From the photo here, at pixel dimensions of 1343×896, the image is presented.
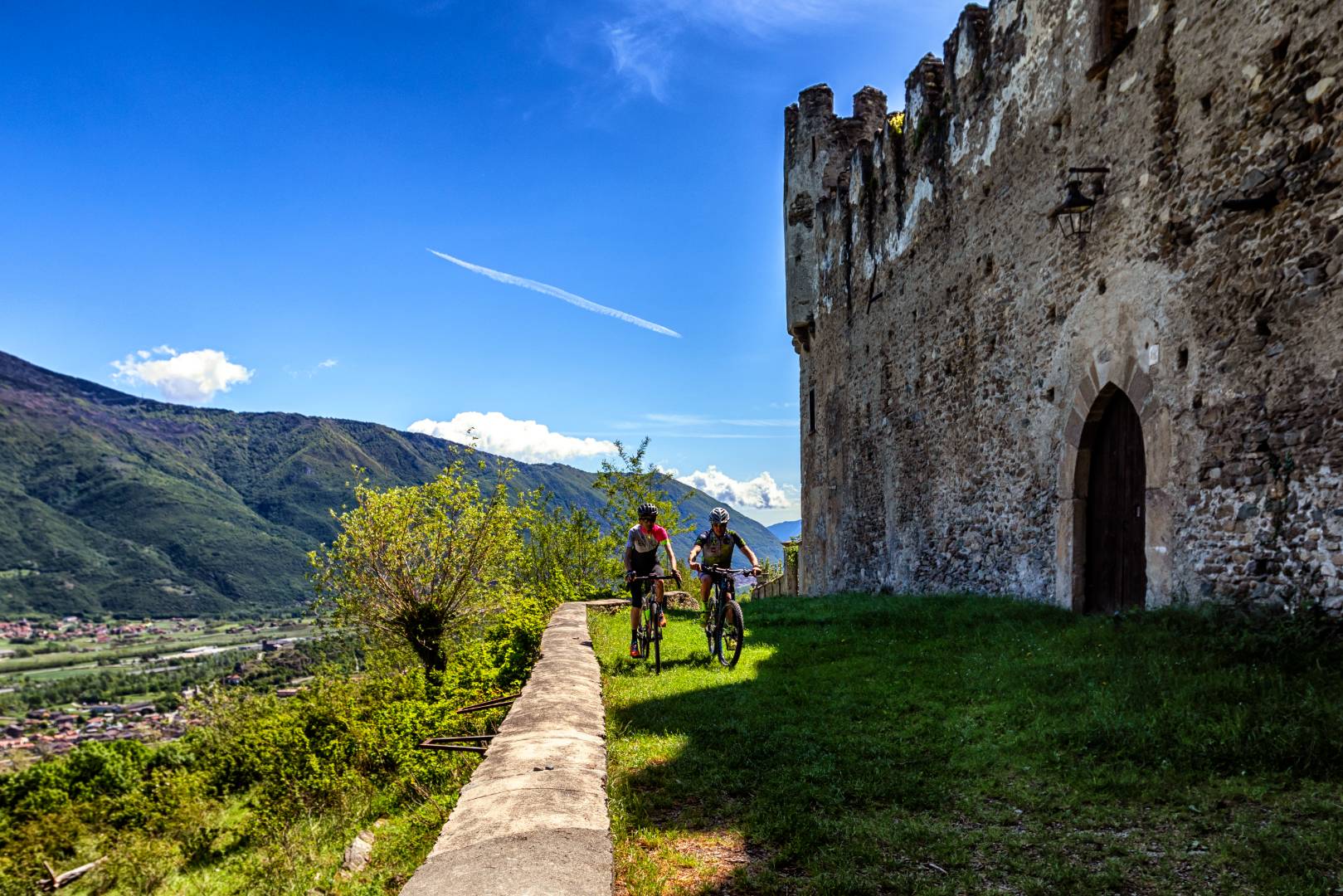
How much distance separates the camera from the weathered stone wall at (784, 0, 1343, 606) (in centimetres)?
696

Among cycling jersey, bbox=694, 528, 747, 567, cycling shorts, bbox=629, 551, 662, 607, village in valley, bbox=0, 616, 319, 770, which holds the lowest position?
village in valley, bbox=0, 616, 319, 770

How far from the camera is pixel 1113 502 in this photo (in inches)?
397

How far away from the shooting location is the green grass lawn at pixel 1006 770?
11.7 ft

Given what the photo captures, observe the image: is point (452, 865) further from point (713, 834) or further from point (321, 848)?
point (321, 848)

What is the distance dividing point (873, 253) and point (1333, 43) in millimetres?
12375

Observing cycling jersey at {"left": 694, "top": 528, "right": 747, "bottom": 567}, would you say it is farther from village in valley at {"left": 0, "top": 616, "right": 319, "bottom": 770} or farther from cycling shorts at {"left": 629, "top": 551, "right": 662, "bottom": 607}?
village in valley at {"left": 0, "top": 616, "right": 319, "bottom": 770}

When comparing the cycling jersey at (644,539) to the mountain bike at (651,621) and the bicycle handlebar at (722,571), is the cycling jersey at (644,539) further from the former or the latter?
the bicycle handlebar at (722,571)

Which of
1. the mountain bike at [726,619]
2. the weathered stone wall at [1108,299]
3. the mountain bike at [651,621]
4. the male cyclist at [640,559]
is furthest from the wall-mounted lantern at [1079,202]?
the mountain bike at [651,621]

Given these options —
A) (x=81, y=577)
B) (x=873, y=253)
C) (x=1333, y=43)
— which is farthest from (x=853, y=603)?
(x=81, y=577)

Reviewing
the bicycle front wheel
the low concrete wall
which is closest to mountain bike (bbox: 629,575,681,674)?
the bicycle front wheel

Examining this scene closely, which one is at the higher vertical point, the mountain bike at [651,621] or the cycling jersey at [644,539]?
the cycling jersey at [644,539]

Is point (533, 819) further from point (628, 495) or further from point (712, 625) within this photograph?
point (628, 495)

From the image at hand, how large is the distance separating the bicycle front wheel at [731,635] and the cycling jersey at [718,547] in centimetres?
52

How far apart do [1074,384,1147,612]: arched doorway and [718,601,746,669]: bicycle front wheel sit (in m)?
4.87
